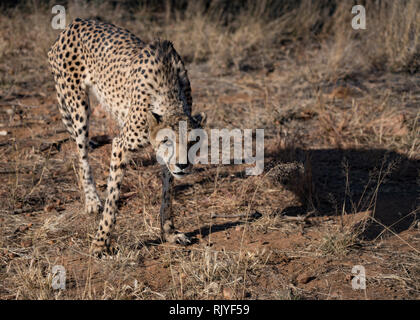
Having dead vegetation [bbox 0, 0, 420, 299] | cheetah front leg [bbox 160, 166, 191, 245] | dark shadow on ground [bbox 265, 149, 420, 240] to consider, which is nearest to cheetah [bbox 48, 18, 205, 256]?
cheetah front leg [bbox 160, 166, 191, 245]

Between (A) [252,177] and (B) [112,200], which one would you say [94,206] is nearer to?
(B) [112,200]

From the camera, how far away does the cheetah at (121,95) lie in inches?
146

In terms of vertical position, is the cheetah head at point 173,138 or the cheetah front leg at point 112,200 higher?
the cheetah head at point 173,138

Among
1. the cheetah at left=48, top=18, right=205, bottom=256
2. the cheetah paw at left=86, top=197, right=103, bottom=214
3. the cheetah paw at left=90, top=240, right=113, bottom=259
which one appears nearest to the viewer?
the cheetah at left=48, top=18, right=205, bottom=256

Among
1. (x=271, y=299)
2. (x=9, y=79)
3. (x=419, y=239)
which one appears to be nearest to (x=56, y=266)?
(x=271, y=299)

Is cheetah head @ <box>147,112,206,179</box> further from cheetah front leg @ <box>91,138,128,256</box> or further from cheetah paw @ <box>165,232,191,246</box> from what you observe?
cheetah paw @ <box>165,232,191,246</box>

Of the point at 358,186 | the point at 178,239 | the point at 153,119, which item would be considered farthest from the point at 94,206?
the point at 358,186

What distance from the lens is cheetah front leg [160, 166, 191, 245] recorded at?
13.4 feet

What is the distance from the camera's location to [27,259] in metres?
3.82

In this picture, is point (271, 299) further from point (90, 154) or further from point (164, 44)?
point (90, 154)

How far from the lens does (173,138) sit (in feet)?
11.3

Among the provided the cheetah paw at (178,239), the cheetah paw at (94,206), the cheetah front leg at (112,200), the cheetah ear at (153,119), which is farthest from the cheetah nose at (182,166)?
the cheetah paw at (94,206)

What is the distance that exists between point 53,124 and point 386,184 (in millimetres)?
3811

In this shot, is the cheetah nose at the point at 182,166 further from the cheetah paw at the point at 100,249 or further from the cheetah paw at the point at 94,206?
the cheetah paw at the point at 94,206
